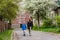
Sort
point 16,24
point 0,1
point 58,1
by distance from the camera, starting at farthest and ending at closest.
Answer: point 16,24
point 58,1
point 0,1

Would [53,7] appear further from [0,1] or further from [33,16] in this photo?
[0,1]

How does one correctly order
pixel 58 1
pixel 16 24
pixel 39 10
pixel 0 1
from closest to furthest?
pixel 0 1
pixel 39 10
pixel 58 1
pixel 16 24

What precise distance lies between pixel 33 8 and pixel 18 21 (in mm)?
34487

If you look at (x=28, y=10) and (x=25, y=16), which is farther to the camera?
(x=25, y=16)

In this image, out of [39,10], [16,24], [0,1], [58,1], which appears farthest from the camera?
[16,24]

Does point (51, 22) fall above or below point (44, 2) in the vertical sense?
below

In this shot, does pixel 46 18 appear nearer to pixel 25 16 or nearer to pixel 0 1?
pixel 0 1

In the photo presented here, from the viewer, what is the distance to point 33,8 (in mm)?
49406

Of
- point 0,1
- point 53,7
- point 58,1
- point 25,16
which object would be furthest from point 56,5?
point 25,16

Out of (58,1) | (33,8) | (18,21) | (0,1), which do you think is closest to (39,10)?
(33,8)

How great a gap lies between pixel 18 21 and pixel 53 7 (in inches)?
1342

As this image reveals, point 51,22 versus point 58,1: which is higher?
point 58,1

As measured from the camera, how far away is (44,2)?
49.7 m

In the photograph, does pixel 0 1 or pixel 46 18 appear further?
pixel 46 18
